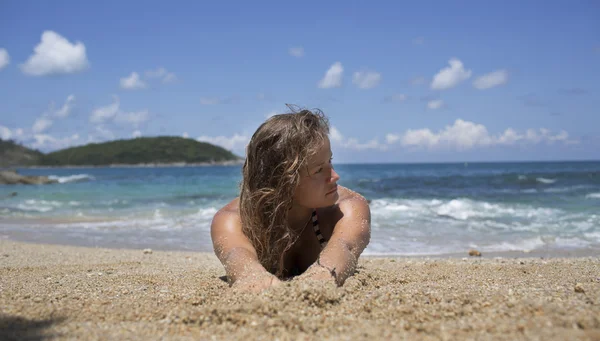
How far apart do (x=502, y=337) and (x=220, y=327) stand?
4.07 ft

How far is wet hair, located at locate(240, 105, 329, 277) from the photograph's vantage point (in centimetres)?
304

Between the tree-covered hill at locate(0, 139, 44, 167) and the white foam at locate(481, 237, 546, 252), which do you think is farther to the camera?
the tree-covered hill at locate(0, 139, 44, 167)

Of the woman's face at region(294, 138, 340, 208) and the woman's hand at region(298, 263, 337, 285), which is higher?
the woman's face at region(294, 138, 340, 208)

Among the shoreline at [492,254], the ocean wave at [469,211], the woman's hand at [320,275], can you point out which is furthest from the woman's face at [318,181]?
the ocean wave at [469,211]

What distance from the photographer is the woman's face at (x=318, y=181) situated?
3.09 metres

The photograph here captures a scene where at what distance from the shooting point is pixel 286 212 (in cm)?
325

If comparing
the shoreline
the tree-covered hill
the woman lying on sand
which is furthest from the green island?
the woman lying on sand

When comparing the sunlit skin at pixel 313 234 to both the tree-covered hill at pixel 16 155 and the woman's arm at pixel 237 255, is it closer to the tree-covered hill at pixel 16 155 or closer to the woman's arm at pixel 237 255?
the woman's arm at pixel 237 255

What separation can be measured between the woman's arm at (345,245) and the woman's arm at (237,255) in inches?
10.9

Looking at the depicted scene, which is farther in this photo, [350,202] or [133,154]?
[133,154]

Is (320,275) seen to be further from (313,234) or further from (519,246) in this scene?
(519,246)

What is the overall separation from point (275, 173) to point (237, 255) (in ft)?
1.89

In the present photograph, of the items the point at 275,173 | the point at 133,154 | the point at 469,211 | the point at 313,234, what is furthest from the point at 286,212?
the point at 133,154

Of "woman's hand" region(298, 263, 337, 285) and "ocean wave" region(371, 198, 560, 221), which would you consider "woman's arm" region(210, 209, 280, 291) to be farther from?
"ocean wave" region(371, 198, 560, 221)
